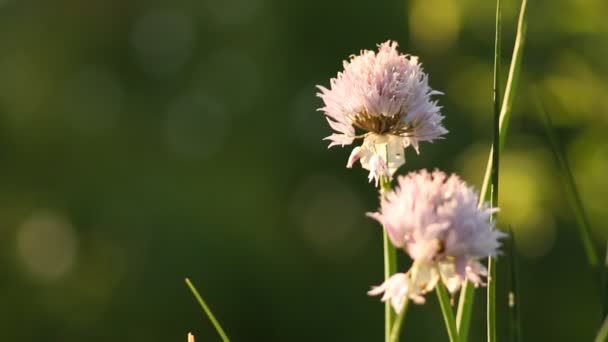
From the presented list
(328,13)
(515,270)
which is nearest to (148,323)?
(328,13)

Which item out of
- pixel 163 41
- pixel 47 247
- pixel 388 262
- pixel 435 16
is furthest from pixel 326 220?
pixel 388 262

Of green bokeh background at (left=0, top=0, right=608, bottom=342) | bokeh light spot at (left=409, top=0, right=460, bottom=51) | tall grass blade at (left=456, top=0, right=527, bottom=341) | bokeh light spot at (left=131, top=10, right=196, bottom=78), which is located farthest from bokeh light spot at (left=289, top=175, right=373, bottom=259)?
tall grass blade at (left=456, top=0, right=527, bottom=341)

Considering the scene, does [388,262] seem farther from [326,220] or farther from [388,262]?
[326,220]

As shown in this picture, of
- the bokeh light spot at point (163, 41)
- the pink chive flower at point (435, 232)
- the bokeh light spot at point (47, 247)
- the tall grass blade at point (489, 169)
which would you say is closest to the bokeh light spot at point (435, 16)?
the bokeh light spot at point (163, 41)

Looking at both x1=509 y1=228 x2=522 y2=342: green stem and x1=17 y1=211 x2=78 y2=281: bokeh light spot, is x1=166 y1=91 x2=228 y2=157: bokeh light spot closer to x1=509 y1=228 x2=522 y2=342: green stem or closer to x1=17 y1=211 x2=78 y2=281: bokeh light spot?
x1=17 y1=211 x2=78 y2=281: bokeh light spot

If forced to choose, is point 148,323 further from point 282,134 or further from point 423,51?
point 423,51

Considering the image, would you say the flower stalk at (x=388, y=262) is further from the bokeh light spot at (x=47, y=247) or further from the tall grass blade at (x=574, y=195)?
the bokeh light spot at (x=47, y=247)
